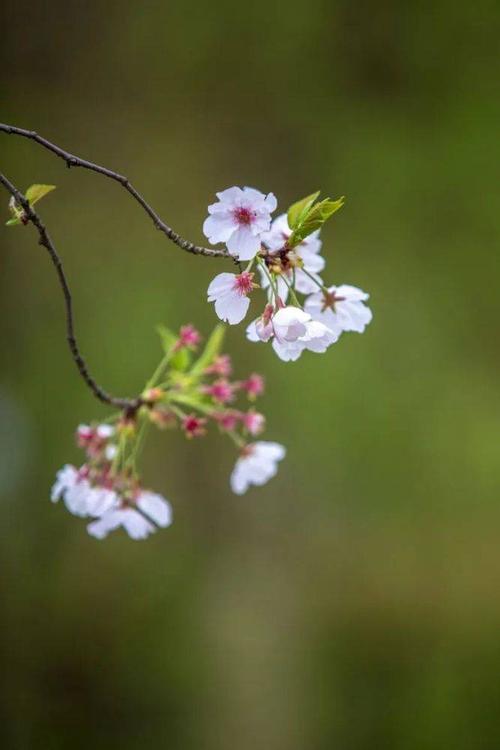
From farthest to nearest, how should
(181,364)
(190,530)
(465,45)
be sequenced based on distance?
(465,45) → (190,530) → (181,364)

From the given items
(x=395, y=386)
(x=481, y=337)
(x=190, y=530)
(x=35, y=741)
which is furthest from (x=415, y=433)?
(x=35, y=741)

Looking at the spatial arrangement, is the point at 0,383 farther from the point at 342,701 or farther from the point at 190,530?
the point at 342,701

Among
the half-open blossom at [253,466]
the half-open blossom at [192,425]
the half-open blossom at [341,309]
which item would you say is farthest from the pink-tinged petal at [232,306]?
the half-open blossom at [253,466]

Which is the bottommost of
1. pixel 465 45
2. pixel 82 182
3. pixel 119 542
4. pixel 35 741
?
pixel 35 741

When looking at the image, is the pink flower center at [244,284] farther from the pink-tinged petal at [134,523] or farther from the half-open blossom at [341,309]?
the pink-tinged petal at [134,523]

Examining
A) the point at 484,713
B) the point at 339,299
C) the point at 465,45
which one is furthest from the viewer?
the point at 465,45

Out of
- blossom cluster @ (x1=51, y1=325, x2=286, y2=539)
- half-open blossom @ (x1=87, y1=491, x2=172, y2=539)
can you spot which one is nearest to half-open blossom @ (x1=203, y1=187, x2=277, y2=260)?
blossom cluster @ (x1=51, y1=325, x2=286, y2=539)
